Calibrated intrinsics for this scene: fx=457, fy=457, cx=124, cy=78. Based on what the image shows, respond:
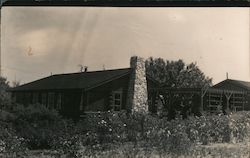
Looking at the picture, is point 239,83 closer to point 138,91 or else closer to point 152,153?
point 152,153

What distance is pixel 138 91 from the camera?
1390 centimetres

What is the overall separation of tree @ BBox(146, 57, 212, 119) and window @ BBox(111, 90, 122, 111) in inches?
45.2

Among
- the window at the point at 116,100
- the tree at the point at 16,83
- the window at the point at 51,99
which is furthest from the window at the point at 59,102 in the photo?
the window at the point at 116,100

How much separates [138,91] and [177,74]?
7.88 ft

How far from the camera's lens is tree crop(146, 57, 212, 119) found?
10586 mm

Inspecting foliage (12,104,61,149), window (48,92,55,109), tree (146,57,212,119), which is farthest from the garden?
tree (146,57,212,119)

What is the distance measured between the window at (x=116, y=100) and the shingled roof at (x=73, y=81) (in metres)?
0.69

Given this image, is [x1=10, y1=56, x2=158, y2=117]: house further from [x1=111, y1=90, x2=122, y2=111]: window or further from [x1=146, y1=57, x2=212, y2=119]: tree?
[x1=146, y1=57, x2=212, y2=119]: tree

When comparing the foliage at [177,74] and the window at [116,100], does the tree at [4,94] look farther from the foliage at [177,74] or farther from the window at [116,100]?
the foliage at [177,74]

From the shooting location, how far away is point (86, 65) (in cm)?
1078

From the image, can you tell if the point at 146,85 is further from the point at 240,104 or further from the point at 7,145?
the point at 7,145

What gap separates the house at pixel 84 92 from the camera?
11.9 metres

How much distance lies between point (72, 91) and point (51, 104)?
0.79 m

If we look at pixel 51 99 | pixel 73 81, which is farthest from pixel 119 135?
pixel 51 99
